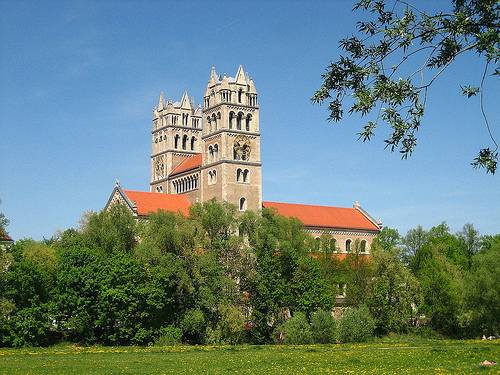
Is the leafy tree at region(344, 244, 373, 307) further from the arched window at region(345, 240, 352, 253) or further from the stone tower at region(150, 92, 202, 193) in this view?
the stone tower at region(150, 92, 202, 193)

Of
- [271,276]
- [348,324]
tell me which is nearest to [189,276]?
[271,276]

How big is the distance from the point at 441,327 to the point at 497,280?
13544 mm

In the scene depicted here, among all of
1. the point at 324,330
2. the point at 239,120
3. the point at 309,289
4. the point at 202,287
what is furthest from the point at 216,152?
the point at 324,330

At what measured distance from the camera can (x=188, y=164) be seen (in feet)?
349

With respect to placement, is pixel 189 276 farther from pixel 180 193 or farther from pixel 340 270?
pixel 180 193

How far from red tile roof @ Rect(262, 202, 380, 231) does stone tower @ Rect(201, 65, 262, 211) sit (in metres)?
8.55

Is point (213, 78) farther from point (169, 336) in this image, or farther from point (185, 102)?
point (169, 336)

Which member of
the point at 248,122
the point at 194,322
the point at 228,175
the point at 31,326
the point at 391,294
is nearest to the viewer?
the point at 31,326

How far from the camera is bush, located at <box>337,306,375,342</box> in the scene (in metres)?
64.1

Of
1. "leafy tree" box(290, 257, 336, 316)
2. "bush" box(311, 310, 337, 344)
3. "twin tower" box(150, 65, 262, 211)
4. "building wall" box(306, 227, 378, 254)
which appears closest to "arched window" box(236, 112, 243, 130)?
"twin tower" box(150, 65, 262, 211)

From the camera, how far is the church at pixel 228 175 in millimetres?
95062

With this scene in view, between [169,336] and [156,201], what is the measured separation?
123 ft

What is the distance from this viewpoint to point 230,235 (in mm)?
68500

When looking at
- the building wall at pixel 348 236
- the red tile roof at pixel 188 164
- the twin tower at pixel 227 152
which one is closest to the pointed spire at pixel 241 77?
the twin tower at pixel 227 152
